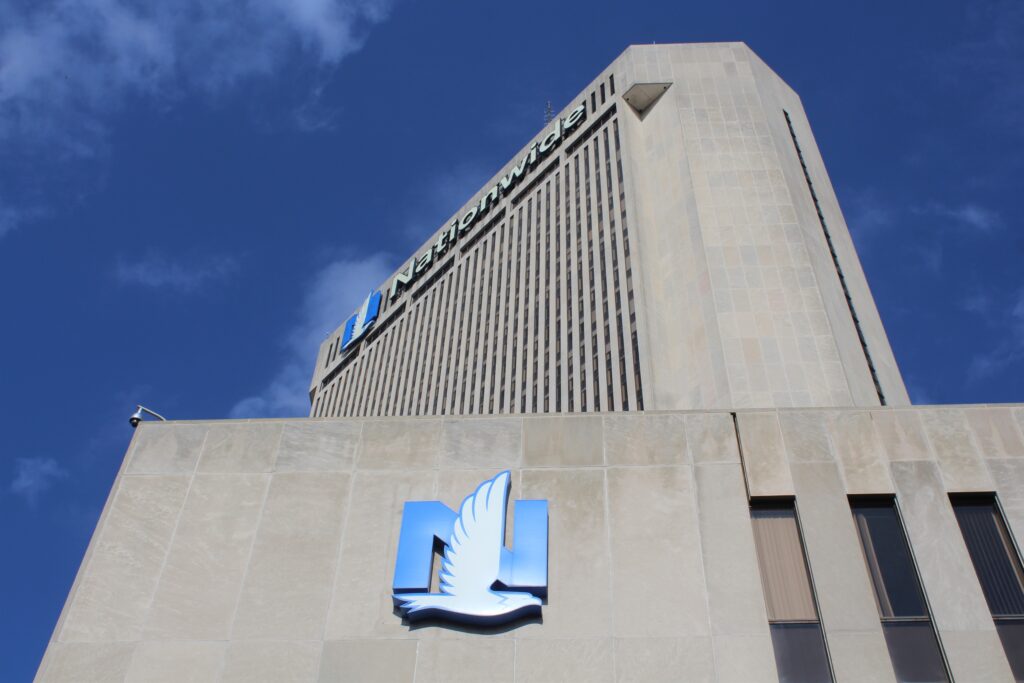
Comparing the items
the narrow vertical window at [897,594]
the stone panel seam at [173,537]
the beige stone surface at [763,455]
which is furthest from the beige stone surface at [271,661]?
the narrow vertical window at [897,594]

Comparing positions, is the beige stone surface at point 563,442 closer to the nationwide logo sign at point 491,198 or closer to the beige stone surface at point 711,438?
the beige stone surface at point 711,438

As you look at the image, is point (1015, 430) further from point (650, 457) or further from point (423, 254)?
point (423, 254)

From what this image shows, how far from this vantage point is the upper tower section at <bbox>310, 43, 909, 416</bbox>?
2098 inches

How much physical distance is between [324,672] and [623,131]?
6281 centimetres

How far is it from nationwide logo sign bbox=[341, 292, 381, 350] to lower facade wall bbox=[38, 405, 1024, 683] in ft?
305

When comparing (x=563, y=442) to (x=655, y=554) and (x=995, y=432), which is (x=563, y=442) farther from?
(x=995, y=432)

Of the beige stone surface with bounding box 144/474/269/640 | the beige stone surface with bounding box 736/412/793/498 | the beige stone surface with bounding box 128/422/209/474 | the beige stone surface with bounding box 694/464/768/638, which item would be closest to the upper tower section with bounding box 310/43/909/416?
the beige stone surface with bounding box 736/412/793/498

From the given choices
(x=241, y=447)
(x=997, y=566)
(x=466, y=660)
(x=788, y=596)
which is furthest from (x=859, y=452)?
(x=241, y=447)

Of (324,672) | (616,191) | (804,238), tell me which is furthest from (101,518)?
(616,191)

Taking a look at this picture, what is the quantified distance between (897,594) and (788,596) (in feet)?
7.82

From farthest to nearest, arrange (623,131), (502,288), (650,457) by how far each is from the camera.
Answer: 1. (502,288)
2. (623,131)
3. (650,457)

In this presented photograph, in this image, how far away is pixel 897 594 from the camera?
20.5 metres

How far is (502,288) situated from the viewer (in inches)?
3607

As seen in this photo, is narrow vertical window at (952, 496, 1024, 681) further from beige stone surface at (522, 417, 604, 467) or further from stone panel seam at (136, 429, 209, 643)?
stone panel seam at (136, 429, 209, 643)
